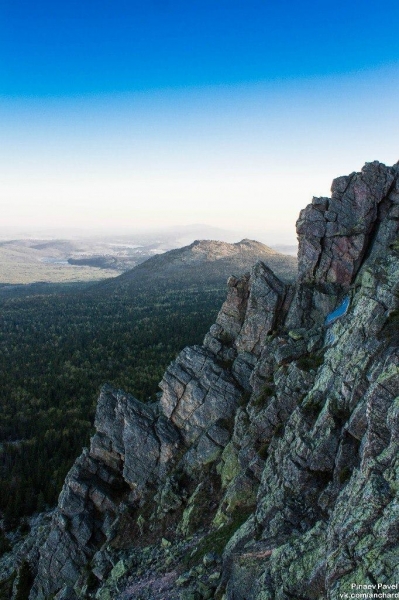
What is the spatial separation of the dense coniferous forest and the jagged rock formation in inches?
1073

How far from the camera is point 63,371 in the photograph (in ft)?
352

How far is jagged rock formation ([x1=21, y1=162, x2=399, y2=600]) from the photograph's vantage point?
650 inches

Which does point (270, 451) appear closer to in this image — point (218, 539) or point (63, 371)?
point (218, 539)

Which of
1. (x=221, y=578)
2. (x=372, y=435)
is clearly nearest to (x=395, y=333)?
(x=372, y=435)

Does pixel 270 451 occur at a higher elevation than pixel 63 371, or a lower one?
higher

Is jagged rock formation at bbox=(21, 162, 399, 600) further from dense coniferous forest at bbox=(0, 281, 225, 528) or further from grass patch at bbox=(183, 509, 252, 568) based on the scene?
dense coniferous forest at bbox=(0, 281, 225, 528)

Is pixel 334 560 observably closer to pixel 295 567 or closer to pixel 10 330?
pixel 295 567

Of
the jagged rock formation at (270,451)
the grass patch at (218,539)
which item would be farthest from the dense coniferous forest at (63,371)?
Answer: the grass patch at (218,539)

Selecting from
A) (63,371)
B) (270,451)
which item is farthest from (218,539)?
(63,371)

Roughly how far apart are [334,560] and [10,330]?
161 metres

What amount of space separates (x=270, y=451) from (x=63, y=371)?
92.2 m

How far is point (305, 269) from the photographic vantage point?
3819 centimetres

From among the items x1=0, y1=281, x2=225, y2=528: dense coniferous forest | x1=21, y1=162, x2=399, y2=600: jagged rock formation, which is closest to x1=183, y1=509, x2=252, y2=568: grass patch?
x1=21, y1=162, x2=399, y2=600: jagged rock formation

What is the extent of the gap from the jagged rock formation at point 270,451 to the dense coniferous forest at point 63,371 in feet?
89.5
